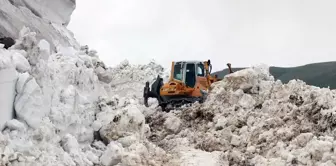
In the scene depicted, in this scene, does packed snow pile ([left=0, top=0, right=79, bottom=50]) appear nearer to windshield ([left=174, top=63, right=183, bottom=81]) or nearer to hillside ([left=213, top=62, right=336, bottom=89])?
windshield ([left=174, top=63, right=183, bottom=81])

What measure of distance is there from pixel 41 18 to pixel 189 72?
4446 millimetres

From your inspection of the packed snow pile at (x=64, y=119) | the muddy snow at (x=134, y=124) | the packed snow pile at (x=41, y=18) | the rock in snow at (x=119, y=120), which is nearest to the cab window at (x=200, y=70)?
the rock in snow at (x=119, y=120)

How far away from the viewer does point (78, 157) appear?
919 centimetres

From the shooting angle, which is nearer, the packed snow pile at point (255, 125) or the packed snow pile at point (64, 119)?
the packed snow pile at point (64, 119)

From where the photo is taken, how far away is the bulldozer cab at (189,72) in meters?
16.1

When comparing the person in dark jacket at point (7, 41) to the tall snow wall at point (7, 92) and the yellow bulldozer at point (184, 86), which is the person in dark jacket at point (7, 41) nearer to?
the tall snow wall at point (7, 92)

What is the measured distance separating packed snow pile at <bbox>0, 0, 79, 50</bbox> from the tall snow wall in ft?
7.52

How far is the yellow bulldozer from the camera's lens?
51.9 feet

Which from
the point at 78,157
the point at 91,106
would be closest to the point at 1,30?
the point at 91,106

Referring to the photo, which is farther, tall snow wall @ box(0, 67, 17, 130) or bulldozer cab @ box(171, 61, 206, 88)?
bulldozer cab @ box(171, 61, 206, 88)

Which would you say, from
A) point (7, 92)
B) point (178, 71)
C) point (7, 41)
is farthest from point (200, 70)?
point (7, 92)

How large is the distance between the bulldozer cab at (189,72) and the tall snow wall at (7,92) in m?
7.68

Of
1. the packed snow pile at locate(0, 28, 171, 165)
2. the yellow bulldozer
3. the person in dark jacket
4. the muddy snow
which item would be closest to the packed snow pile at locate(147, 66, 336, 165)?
the muddy snow

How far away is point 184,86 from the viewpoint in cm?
1597
